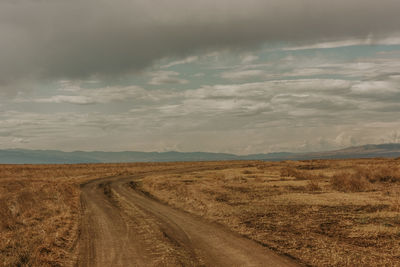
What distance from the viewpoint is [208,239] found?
584 inches

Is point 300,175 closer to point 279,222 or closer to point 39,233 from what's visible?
point 279,222

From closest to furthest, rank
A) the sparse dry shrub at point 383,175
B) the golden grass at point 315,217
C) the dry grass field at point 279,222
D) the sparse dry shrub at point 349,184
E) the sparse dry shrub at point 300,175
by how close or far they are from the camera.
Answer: the dry grass field at point 279,222
the golden grass at point 315,217
the sparse dry shrub at point 349,184
the sparse dry shrub at point 383,175
the sparse dry shrub at point 300,175

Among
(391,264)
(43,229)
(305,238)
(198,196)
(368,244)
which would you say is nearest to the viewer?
(391,264)

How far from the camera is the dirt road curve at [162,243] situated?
11.7m

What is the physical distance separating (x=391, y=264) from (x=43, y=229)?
16.1 m

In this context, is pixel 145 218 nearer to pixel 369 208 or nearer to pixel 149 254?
pixel 149 254

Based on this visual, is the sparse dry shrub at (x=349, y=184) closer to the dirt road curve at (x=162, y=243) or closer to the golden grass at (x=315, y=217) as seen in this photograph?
the golden grass at (x=315, y=217)

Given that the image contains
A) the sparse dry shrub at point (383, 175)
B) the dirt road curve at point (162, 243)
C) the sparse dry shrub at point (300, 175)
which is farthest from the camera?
the sparse dry shrub at point (300, 175)

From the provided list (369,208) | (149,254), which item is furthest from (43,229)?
(369,208)

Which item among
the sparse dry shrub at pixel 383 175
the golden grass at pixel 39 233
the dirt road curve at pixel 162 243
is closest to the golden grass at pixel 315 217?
the dirt road curve at pixel 162 243

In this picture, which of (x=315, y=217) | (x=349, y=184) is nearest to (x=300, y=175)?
(x=349, y=184)

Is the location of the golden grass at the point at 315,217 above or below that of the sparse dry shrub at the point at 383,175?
below

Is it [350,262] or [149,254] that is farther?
[149,254]

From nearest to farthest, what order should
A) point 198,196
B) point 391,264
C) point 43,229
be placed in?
point 391,264 → point 43,229 → point 198,196
